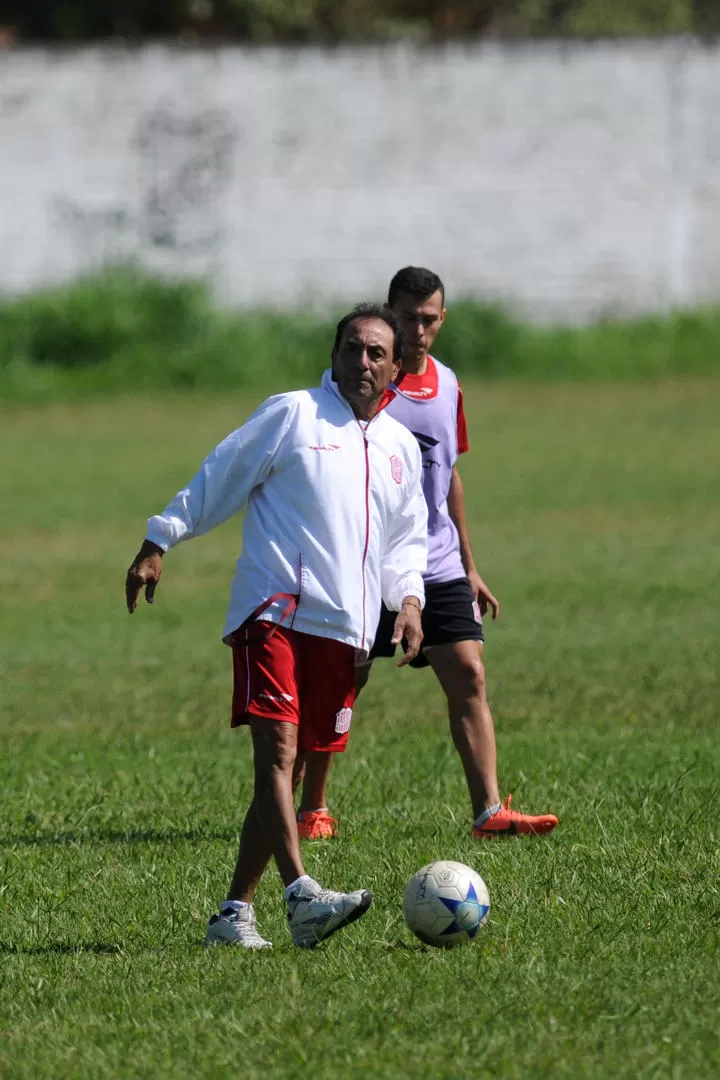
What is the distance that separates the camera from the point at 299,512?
5.79 m

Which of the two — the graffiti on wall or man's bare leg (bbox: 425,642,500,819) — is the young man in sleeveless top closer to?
man's bare leg (bbox: 425,642,500,819)

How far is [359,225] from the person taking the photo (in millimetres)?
29609

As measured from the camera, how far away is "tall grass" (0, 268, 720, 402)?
27.1 m

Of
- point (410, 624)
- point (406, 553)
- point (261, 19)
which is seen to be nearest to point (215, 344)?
point (261, 19)

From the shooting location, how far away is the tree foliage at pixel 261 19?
36062mm

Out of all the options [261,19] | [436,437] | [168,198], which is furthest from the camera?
[261,19]

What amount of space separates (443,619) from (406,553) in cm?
125

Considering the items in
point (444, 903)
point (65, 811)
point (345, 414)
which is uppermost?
point (345, 414)

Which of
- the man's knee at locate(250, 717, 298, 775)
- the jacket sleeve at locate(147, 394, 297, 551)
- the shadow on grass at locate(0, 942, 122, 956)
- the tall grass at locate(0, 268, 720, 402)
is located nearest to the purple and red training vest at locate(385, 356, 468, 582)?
the jacket sleeve at locate(147, 394, 297, 551)

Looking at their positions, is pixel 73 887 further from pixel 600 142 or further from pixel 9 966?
pixel 600 142

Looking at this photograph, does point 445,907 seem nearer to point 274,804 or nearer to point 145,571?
point 274,804

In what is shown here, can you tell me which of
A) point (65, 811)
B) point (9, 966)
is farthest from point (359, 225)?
point (9, 966)

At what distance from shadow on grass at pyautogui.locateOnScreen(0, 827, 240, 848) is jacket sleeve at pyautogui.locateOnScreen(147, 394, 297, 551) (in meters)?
1.90

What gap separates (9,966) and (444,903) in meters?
1.31
